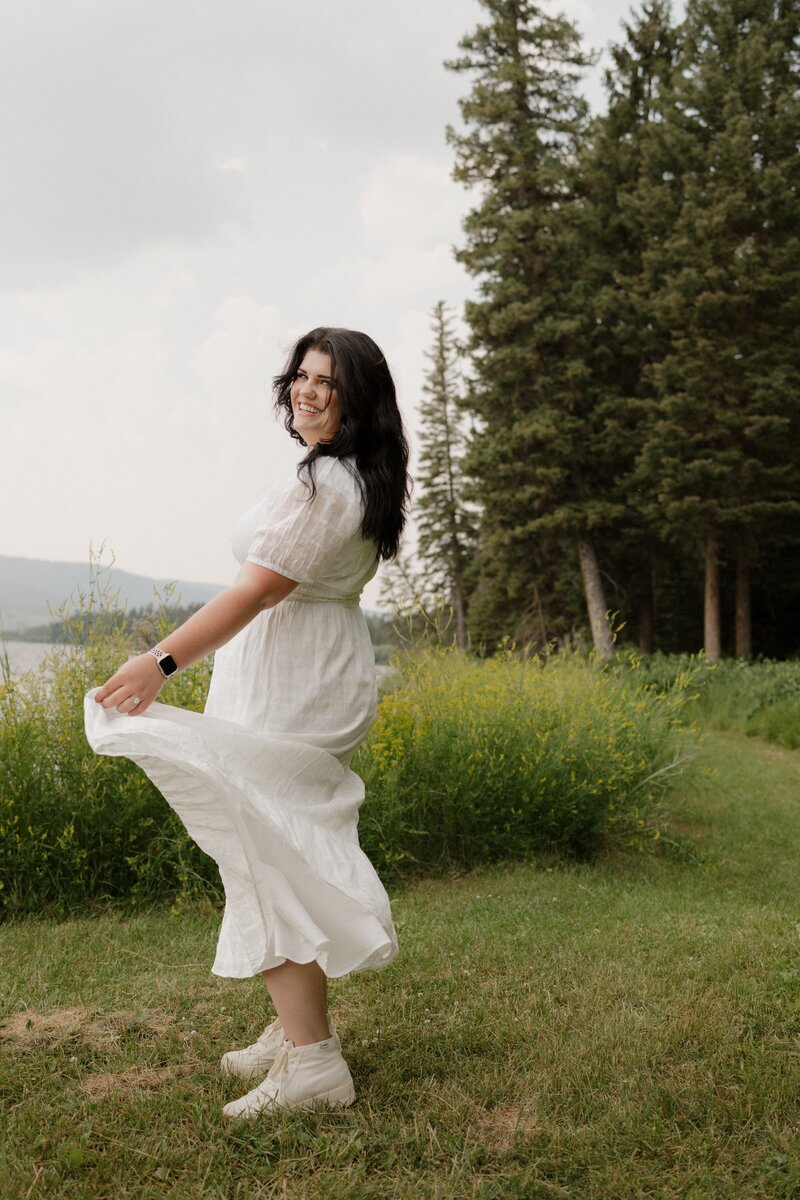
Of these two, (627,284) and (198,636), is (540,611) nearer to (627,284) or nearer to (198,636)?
(627,284)

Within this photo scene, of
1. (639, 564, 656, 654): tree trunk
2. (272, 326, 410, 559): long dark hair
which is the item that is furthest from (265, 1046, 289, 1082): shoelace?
(639, 564, 656, 654): tree trunk

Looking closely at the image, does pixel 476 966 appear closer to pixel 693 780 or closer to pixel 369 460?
pixel 369 460

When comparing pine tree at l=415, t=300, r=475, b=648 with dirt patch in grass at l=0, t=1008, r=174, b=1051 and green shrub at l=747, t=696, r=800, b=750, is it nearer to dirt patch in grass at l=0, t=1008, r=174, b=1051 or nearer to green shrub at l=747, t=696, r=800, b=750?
green shrub at l=747, t=696, r=800, b=750

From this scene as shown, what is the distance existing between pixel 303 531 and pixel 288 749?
56cm

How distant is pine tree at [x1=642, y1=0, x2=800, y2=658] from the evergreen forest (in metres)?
0.05

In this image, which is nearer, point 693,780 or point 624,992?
point 624,992

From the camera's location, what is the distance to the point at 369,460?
2.63m

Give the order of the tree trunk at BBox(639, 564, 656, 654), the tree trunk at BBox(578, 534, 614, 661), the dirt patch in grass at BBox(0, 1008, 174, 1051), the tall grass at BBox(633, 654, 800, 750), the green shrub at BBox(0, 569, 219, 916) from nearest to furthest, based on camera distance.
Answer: the dirt patch in grass at BBox(0, 1008, 174, 1051), the green shrub at BBox(0, 569, 219, 916), the tall grass at BBox(633, 654, 800, 750), the tree trunk at BBox(578, 534, 614, 661), the tree trunk at BBox(639, 564, 656, 654)

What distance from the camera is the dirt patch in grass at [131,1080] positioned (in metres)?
2.74

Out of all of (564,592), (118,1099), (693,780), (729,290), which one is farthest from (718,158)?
(118,1099)

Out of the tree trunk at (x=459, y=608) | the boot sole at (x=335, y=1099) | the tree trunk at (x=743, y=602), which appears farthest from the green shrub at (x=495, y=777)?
the tree trunk at (x=459, y=608)

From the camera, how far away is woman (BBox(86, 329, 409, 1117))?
2350 millimetres

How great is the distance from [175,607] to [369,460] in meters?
3.76

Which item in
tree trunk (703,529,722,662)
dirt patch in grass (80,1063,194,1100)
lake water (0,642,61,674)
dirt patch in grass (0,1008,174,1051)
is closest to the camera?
dirt patch in grass (80,1063,194,1100)
